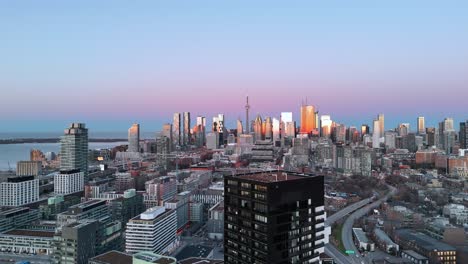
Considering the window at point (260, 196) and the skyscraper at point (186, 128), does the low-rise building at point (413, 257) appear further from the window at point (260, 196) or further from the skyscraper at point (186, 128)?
the skyscraper at point (186, 128)

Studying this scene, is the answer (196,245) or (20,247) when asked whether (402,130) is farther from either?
(20,247)

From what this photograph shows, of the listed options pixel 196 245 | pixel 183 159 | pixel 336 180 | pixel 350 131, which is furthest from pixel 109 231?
pixel 350 131

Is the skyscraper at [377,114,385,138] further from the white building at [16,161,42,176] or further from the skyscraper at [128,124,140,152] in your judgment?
the white building at [16,161,42,176]

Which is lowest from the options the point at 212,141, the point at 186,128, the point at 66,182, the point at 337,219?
the point at 337,219

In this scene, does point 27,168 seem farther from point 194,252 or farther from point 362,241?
point 362,241

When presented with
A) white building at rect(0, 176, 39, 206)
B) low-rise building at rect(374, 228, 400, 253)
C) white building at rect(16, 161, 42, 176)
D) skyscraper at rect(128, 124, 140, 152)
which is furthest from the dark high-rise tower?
skyscraper at rect(128, 124, 140, 152)

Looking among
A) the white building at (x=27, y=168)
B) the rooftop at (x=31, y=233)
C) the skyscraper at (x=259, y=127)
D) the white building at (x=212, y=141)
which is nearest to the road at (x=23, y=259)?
the rooftop at (x=31, y=233)

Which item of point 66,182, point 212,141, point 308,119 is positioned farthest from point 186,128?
point 66,182
